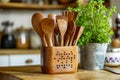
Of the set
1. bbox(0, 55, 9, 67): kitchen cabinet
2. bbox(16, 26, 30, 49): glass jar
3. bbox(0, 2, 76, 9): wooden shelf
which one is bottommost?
bbox(0, 55, 9, 67): kitchen cabinet

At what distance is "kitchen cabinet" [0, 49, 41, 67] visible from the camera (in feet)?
8.80

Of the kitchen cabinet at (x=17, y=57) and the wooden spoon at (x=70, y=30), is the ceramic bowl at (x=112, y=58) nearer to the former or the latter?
the wooden spoon at (x=70, y=30)

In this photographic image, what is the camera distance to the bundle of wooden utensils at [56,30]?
104cm

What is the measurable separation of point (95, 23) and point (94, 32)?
1.7 inches

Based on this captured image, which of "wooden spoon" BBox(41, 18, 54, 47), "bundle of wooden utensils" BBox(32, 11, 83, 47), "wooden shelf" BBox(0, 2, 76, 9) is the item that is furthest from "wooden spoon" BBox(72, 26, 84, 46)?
"wooden shelf" BBox(0, 2, 76, 9)

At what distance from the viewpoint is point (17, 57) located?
274 cm

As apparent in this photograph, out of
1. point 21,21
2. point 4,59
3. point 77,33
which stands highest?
point 21,21

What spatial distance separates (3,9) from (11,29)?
0.88ft

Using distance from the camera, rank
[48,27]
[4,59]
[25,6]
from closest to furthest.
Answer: [48,27], [4,59], [25,6]

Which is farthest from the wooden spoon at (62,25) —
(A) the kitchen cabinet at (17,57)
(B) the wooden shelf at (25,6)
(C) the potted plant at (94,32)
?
(B) the wooden shelf at (25,6)

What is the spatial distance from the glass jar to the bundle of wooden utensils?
6.74 ft

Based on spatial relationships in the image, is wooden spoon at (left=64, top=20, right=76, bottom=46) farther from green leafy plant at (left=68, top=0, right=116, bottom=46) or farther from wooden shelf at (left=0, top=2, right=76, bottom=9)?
wooden shelf at (left=0, top=2, right=76, bottom=9)

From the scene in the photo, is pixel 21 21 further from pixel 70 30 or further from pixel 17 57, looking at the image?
pixel 70 30

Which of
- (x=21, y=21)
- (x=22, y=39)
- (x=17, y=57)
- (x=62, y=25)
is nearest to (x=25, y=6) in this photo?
(x=21, y=21)
